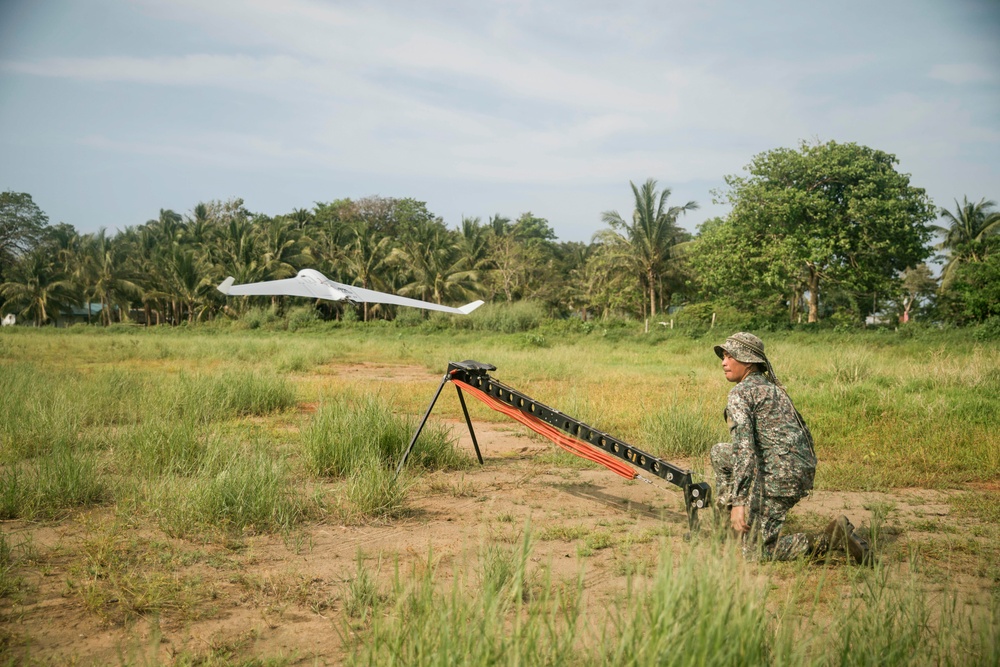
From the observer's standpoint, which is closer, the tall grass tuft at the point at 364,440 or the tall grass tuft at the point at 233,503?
the tall grass tuft at the point at 233,503

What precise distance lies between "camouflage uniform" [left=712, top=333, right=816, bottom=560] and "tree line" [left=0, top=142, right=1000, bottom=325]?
2479cm

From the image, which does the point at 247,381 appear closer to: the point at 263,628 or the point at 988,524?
the point at 263,628

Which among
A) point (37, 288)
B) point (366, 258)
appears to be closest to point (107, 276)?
point (37, 288)

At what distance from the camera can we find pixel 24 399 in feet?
23.9

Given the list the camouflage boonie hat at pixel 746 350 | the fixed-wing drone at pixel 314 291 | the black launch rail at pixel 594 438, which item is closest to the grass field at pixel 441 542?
the black launch rail at pixel 594 438

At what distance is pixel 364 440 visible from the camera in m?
5.82

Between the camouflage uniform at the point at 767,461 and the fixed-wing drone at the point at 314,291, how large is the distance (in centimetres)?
659

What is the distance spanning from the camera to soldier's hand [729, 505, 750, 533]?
147 inches

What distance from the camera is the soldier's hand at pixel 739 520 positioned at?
3736mm

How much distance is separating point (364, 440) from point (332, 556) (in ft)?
6.20

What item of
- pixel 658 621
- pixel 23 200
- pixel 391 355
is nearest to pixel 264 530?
pixel 658 621

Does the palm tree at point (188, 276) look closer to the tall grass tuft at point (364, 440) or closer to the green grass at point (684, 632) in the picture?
the tall grass tuft at point (364, 440)

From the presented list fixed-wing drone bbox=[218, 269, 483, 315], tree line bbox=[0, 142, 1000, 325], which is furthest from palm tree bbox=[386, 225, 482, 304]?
fixed-wing drone bbox=[218, 269, 483, 315]

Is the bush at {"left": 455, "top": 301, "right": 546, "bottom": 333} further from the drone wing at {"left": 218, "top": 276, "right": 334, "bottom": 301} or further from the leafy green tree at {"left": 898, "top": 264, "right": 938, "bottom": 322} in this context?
the leafy green tree at {"left": 898, "top": 264, "right": 938, "bottom": 322}
